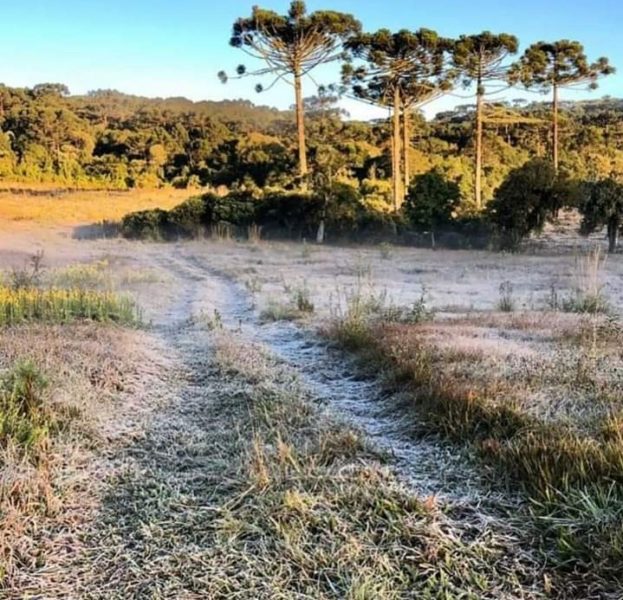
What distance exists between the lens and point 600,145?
3506 centimetres

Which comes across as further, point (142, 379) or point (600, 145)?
point (600, 145)

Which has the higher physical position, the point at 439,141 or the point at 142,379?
the point at 439,141

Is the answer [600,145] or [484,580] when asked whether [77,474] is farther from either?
[600,145]

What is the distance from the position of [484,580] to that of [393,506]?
512mm

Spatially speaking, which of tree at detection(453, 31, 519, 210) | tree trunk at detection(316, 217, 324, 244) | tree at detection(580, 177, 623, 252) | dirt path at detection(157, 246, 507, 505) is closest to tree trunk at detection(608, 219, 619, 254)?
tree at detection(580, 177, 623, 252)

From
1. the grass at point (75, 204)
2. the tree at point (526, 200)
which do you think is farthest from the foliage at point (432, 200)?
the grass at point (75, 204)

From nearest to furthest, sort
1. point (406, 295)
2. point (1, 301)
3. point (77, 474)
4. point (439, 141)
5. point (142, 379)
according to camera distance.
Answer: point (77, 474), point (142, 379), point (1, 301), point (406, 295), point (439, 141)

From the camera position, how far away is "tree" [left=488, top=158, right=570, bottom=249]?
15.9m

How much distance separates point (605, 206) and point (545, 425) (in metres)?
14.0

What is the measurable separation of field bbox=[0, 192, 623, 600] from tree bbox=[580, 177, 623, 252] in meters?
10.1

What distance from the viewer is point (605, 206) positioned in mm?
15508

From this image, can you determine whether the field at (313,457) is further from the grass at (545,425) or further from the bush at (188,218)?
the bush at (188,218)

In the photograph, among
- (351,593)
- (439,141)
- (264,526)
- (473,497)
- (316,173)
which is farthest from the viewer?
(439,141)

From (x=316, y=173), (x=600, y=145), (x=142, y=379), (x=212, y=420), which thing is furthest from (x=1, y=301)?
(x=600, y=145)
